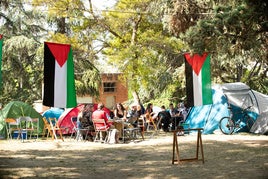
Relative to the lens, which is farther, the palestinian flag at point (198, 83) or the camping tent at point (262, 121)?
the camping tent at point (262, 121)

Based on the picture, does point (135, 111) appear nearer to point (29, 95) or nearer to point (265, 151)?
point (265, 151)

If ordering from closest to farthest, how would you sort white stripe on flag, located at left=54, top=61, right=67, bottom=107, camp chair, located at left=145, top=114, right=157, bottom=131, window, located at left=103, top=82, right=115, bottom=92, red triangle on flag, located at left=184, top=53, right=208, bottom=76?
1. white stripe on flag, located at left=54, top=61, right=67, bottom=107
2. red triangle on flag, located at left=184, top=53, right=208, bottom=76
3. camp chair, located at left=145, top=114, right=157, bottom=131
4. window, located at left=103, top=82, right=115, bottom=92

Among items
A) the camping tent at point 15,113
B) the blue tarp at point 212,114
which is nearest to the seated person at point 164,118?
the blue tarp at point 212,114

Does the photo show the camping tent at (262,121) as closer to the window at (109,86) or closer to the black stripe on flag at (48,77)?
the black stripe on flag at (48,77)

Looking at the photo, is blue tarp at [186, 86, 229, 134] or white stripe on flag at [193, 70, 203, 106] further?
blue tarp at [186, 86, 229, 134]

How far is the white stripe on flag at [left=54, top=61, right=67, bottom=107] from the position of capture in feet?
34.2

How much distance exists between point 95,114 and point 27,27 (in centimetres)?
1703

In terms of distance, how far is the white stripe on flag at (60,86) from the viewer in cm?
1042

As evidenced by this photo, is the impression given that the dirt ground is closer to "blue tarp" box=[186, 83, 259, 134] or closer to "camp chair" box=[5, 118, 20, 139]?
"camp chair" box=[5, 118, 20, 139]

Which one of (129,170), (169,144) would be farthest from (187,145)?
(129,170)

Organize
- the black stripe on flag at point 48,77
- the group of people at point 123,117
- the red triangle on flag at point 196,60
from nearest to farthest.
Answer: the black stripe on flag at point 48,77, the red triangle on flag at point 196,60, the group of people at point 123,117

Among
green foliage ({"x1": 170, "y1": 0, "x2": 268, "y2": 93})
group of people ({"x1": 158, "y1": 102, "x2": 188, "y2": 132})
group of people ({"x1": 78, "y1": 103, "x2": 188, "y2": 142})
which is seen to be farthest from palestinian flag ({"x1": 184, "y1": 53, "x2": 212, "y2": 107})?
group of people ({"x1": 158, "y1": 102, "x2": 188, "y2": 132})

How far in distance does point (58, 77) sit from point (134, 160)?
104 inches

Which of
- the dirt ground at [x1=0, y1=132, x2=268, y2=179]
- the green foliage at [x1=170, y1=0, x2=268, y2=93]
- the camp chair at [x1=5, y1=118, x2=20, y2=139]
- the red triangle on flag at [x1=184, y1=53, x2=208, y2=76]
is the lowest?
the dirt ground at [x1=0, y1=132, x2=268, y2=179]
